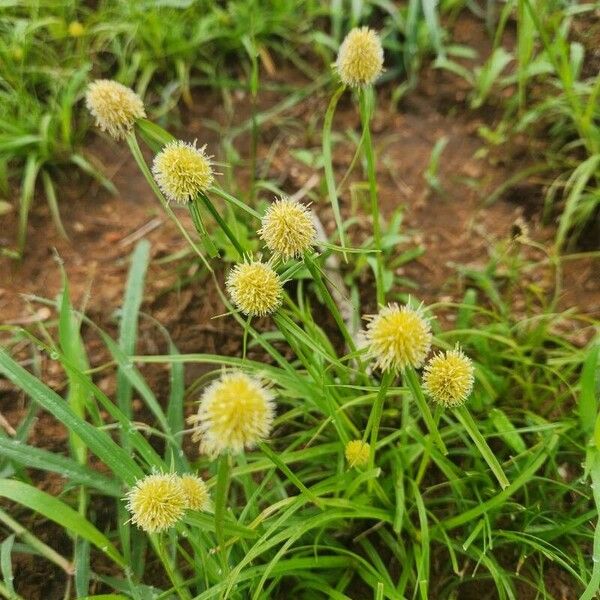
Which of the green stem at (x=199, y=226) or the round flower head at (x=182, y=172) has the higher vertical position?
the round flower head at (x=182, y=172)

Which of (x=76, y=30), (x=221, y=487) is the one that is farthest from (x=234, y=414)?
(x=76, y=30)

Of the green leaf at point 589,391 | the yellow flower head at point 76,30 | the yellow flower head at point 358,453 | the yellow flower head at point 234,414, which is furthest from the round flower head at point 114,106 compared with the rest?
the yellow flower head at point 76,30

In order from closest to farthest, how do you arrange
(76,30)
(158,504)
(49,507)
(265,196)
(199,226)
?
(158,504), (199,226), (49,507), (265,196), (76,30)

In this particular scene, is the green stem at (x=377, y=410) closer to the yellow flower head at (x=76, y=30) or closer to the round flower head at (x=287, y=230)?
the round flower head at (x=287, y=230)

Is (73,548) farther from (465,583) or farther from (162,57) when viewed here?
(162,57)

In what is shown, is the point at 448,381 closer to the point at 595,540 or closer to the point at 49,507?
the point at 595,540

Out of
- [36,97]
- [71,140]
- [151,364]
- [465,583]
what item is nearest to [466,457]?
[465,583]

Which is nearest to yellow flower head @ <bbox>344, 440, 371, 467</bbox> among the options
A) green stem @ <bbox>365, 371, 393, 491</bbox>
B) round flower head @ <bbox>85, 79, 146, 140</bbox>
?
green stem @ <bbox>365, 371, 393, 491</bbox>
